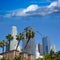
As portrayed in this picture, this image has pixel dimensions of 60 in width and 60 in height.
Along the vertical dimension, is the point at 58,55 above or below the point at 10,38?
below

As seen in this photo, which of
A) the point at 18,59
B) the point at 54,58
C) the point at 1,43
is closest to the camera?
the point at 54,58

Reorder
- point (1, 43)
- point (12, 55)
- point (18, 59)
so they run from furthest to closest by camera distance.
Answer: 1. point (12, 55)
2. point (1, 43)
3. point (18, 59)

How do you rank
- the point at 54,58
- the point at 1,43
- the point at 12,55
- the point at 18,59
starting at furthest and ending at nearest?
the point at 12,55, the point at 1,43, the point at 18,59, the point at 54,58

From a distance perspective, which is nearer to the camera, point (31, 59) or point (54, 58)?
point (54, 58)

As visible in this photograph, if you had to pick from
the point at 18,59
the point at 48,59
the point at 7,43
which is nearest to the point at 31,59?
the point at 7,43

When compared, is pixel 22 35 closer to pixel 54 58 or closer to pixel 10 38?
pixel 10 38

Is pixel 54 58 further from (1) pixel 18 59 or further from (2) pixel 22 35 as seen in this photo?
(2) pixel 22 35

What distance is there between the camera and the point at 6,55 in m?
145

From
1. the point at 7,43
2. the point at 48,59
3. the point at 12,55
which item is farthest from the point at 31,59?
the point at 48,59

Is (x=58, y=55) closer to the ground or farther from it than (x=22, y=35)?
closer to the ground

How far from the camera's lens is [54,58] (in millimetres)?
94375

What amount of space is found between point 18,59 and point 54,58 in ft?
69.8

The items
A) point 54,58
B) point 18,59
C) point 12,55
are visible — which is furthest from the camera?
point 12,55

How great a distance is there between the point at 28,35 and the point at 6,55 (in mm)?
36058
